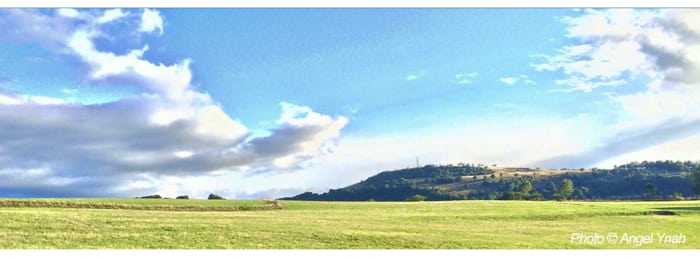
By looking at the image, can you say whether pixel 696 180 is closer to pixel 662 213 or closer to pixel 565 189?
pixel 565 189

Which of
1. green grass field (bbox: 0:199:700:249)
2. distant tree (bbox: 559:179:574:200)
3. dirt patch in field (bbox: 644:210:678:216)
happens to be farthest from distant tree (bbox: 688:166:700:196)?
green grass field (bbox: 0:199:700:249)

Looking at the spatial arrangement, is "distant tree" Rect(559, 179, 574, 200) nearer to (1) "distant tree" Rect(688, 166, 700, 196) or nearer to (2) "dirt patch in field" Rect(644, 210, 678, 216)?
(1) "distant tree" Rect(688, 166, 700, 196)

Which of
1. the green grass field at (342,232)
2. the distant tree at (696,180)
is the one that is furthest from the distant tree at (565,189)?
the green grass field at (342,232)

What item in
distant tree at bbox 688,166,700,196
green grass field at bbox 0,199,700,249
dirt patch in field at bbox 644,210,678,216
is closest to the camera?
green grass field at bbox 0,199,700,249

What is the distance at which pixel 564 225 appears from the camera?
61.5m

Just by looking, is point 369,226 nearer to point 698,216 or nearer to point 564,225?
point 564,225

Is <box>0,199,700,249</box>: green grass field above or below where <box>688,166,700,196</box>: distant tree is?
below

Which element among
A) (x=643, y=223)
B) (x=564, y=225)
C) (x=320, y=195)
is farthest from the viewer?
(x=320, y=195)

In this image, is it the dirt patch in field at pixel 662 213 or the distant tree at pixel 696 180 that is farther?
the distant tree at pixel 696 180

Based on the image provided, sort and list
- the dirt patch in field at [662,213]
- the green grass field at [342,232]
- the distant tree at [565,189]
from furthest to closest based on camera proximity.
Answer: the distant tree at [565,189] < the dirt patch in field at [662,213] < the green grass field at [342,232]

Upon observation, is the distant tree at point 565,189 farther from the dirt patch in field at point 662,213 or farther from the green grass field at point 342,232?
the green grass field at point 342,232

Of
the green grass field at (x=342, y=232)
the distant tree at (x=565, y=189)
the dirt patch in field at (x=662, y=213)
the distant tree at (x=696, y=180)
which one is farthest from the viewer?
the distant tree at (x=565, y=189)
